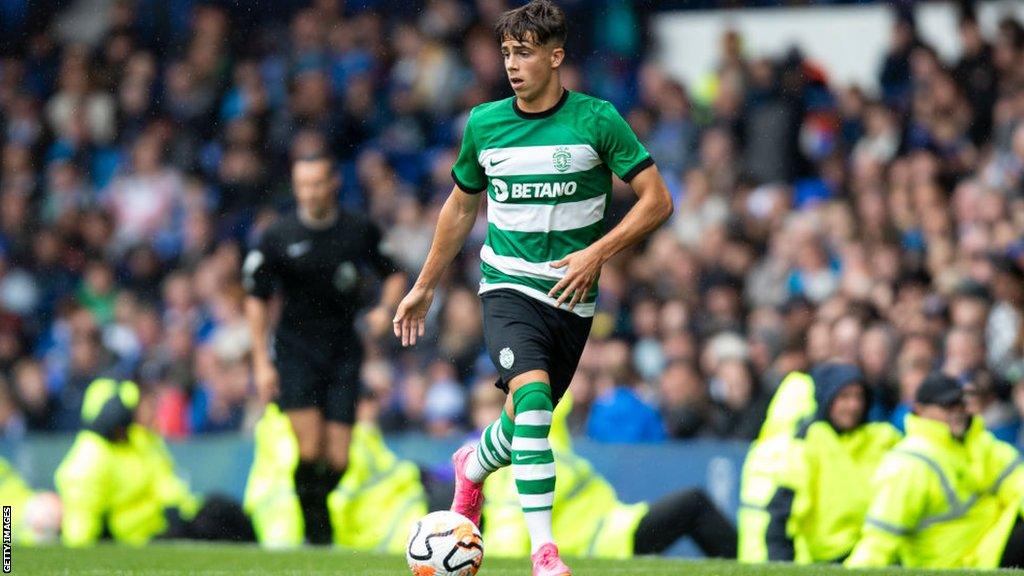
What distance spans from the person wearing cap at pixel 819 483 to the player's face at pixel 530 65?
3.40 m

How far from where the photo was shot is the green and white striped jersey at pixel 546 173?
7141 mm

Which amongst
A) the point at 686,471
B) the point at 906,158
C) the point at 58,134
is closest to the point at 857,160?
the point at 906,158

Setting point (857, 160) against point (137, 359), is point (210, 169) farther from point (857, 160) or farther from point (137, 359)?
point (857, 160)

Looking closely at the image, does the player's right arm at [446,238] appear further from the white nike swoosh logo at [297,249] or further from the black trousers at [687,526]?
the black trousers at [687,526]

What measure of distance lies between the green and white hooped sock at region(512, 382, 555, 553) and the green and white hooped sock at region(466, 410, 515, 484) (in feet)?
1.12

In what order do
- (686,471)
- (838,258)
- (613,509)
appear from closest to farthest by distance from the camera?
(613,509) → (686,471) → (838,258)

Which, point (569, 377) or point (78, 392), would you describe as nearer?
point (569, 377)

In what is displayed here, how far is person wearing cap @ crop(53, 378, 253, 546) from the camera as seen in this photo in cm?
1258

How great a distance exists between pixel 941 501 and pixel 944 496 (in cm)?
3

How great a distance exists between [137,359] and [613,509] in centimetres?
756

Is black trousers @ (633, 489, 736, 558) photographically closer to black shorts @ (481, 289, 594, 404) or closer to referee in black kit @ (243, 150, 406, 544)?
referee in black kit @ (243, 150, 406, 544)

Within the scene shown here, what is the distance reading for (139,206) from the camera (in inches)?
766

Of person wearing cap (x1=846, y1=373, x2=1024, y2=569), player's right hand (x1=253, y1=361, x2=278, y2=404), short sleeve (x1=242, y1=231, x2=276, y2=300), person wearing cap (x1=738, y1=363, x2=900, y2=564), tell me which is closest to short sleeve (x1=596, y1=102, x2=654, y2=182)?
person wearing cap (x1=846, y1=373, x2=1024, y2=569)

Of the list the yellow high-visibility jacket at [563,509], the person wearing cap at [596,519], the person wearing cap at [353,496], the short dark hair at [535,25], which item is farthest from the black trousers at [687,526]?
the short dark hair at [535,25]
